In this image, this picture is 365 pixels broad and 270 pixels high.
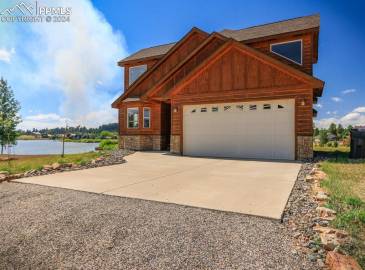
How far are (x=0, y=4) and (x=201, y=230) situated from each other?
13.1 m

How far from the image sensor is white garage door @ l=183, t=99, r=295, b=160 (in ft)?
39.1

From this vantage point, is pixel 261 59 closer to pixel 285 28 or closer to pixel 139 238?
pixel 285 28

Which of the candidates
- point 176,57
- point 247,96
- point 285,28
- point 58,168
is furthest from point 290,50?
point 58,168

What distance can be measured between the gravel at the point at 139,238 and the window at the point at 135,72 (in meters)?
17.2

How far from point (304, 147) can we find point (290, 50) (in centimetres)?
613

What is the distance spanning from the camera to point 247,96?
496 inches

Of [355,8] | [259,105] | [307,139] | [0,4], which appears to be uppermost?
[355,8]

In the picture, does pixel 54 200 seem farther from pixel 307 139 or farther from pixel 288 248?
pixel 307 139

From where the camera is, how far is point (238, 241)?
10.5ft

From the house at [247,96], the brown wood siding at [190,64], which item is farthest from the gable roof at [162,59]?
A: the brown wood siding at [190,64]

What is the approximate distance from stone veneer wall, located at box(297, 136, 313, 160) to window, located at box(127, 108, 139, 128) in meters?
11.3

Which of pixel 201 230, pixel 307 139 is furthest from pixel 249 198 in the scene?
pixel 307 139

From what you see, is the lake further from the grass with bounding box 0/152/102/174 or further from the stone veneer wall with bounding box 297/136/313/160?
the stone veneer wall with bounding box 297/136/313/160

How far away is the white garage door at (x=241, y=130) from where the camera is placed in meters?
11.9
